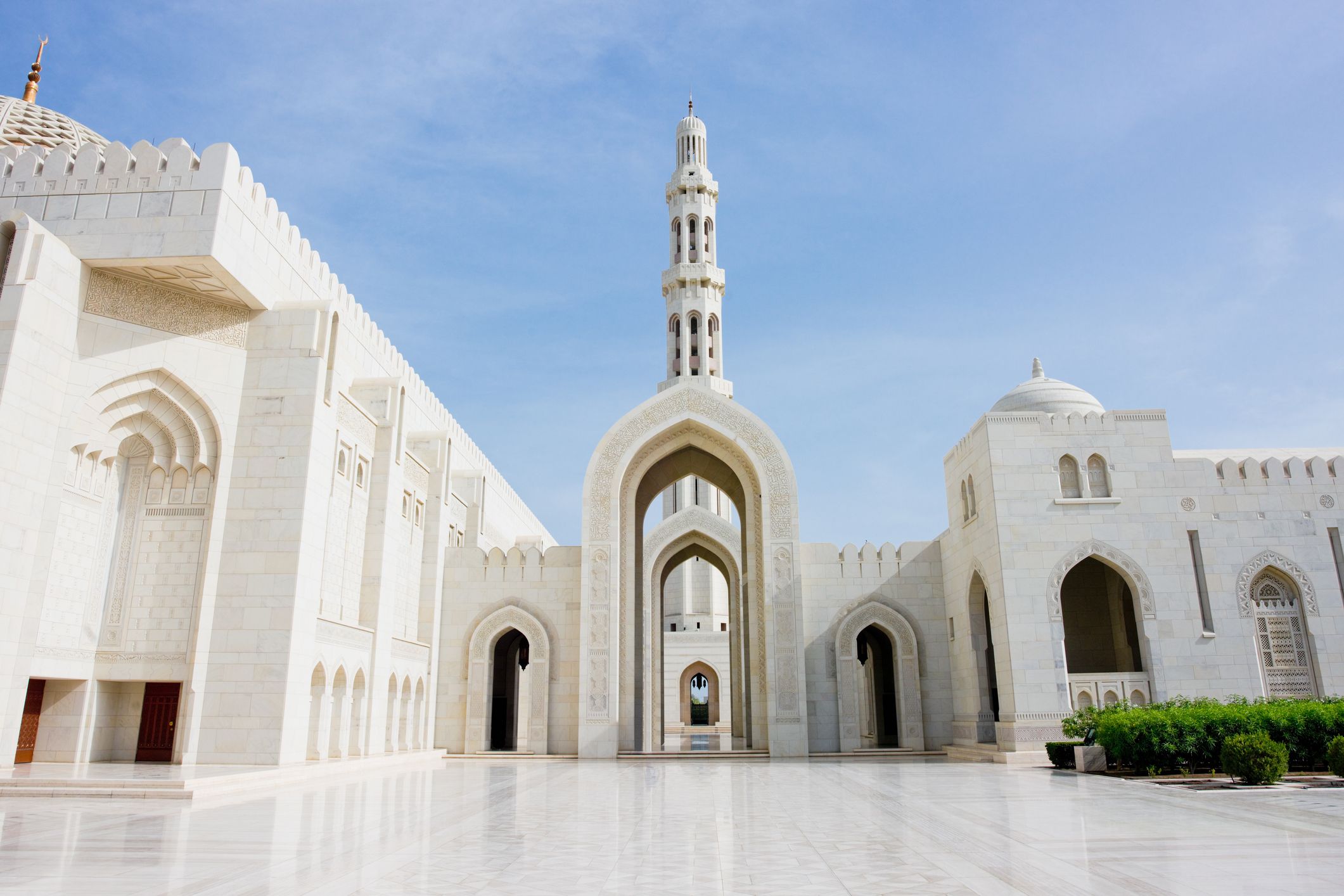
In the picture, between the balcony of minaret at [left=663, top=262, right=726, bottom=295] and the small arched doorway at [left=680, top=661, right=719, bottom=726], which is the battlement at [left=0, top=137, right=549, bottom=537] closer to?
the balcony of minaret at [left=663, top=262, right=726, bottom=295]

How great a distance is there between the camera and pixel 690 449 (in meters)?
21.6

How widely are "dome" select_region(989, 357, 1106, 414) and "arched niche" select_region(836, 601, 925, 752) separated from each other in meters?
5.01

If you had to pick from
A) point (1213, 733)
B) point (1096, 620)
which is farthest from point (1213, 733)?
point (1096, 620)

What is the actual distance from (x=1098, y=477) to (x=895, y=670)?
617 cm

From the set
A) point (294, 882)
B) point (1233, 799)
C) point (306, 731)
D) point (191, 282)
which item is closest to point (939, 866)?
point (294, 882)

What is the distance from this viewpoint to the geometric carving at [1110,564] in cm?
1608

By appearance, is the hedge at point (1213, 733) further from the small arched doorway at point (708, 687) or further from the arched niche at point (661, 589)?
the small arched doorway at point (708, 687)

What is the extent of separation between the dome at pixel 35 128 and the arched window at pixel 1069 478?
18177 mm

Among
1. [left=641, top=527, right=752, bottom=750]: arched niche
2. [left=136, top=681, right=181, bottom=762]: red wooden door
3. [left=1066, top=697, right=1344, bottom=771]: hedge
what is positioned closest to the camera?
[left=1066, top=697, right=1344, bottom=771]: hedge

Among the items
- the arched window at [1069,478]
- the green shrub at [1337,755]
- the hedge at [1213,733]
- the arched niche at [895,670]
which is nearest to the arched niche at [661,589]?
the arched niche at [895,670]

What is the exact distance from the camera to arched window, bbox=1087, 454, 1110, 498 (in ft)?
55.0

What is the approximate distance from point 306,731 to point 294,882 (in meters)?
9.08

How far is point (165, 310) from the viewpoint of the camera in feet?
43.2

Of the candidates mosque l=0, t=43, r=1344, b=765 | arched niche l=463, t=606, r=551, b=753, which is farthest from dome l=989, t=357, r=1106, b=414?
arched niche l=463, t=606, r=551, b=753
